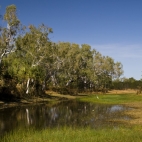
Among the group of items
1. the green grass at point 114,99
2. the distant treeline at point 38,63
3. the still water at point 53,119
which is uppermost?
the distant treeline at point 38,63

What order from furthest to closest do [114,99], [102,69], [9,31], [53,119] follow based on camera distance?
[102,69] < [114,99] < [9,31] < [53,119]

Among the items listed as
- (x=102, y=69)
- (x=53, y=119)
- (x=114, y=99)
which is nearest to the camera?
(x=53, y=119)

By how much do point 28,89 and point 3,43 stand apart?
1455 cm

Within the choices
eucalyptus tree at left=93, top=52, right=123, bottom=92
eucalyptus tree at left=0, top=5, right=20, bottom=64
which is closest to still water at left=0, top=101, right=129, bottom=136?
eucalyptus tree at left=0, top=5, right=20, bottom=64

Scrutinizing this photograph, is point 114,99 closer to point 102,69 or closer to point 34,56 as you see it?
point 34,56

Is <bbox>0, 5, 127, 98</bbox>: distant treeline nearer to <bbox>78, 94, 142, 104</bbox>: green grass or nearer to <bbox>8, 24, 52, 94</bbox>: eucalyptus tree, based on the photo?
<bbox>8, 24, 52, 94</bbox>: eucalyptus tree

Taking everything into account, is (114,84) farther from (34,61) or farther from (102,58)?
(34,61)

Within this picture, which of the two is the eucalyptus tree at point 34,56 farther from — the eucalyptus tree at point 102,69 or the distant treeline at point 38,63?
the eucalyptus tree at point 102,69

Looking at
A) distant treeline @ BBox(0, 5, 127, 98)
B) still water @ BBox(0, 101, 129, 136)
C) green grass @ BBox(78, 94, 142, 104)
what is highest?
distant treeline @ BBox(0, 5, 127, 98)

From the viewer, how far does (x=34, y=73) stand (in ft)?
188

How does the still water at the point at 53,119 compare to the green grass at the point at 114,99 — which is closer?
the still water at the point at 53,119

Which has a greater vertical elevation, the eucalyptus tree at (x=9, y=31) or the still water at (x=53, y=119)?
the eucalyptus tree at (x=9, y=31)

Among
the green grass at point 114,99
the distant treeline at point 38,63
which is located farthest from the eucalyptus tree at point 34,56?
the green grass at point 114,99

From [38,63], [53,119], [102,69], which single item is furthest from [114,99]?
[102,69]
